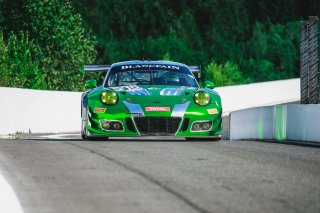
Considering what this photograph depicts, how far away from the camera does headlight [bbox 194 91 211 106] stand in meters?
15.0

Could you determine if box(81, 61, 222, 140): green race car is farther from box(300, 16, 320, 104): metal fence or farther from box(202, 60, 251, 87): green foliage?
box(202, 60, 251, 87): green foliage

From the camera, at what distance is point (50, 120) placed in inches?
945

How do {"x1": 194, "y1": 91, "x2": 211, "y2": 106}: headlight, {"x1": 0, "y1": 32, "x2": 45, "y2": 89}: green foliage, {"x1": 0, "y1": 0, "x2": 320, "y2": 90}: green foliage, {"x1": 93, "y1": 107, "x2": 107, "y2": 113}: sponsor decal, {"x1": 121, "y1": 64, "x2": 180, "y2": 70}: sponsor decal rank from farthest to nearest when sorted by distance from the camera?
{"x1": 0, "y1": 0, "x2": 320, "y2": 90}: green foliage, {"x1": 0, "y1": 32, "x2": 45, "y2": 89}: green foliage, {"x1": 121, "y1": 64, "x2": 180, "y2": 70}: sponsor decal, {"x1": 194, "y1": 91, "x2": 211, "y2": 106}: headlight, {"x1": 93, "y1": 107, "x2": 107, "y2": 113}: sponsor decal

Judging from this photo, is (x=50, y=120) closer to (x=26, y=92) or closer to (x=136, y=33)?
(x=26, y=92)

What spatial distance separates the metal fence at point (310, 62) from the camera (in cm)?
1705

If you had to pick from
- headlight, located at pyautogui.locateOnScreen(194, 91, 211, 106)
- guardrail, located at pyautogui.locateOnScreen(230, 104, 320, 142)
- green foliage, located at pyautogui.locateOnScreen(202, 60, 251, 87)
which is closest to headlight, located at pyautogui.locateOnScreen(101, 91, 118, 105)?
headlight, located at pyautogui.locateOnScreen(194, 91, 211, 106)

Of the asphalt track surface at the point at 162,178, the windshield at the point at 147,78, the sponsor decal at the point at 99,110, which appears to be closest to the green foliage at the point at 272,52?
the windshield at the point at 147,78

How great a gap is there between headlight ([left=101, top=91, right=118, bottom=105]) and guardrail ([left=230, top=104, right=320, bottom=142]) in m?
3.31

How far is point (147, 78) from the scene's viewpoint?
16062 millimetres

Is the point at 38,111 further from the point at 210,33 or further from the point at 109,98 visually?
the point at 210,33

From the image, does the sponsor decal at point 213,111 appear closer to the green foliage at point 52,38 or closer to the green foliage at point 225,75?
the green foliage at point 52,38

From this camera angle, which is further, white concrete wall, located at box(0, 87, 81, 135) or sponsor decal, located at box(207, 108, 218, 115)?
white concrete wall, located at box(0, 87, 81, 135)

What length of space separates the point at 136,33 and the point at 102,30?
3.85m

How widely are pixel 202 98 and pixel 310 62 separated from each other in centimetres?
310
